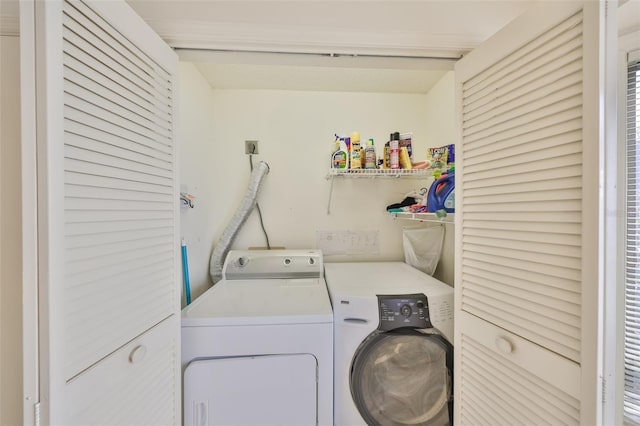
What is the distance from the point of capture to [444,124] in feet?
A: 5.84

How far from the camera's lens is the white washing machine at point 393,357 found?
1.17 metres

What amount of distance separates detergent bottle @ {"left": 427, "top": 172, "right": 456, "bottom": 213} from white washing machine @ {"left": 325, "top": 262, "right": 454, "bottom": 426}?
0.48 m

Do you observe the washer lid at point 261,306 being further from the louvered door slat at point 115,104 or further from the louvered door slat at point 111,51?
the louvered door slat at point 111,51

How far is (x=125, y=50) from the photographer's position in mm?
743

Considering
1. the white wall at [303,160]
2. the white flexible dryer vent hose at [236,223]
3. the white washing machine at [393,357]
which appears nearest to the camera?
the white washing machine at [393,357]

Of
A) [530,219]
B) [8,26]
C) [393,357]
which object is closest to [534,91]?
[530,219]

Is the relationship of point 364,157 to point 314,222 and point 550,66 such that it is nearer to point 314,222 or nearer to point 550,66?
point 314,222

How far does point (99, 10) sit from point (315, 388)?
1.59 m

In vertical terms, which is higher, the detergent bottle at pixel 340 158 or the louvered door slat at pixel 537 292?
the detergent bottle at pixel 340 158

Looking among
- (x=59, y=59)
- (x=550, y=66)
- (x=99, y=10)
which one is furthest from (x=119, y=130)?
(x=550, y=66)

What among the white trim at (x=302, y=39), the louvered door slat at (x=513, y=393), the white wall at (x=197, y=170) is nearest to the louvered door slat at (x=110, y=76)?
the white trim at (x=302, y=39)

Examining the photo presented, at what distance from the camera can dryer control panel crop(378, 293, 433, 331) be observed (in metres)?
1.18

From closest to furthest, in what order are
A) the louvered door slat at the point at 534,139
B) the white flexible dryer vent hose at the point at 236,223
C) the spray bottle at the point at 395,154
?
the louvered door slat at the point at 534,139 → the spray bottle at the point at 395,154 → the white flexible dryer vent hose at the point at 236,223

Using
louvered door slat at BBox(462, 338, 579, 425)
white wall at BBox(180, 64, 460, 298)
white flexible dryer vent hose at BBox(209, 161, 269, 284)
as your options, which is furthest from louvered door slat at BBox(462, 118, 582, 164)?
white flexible dryer vent hose at BBox(209, 161, 269, 284)
